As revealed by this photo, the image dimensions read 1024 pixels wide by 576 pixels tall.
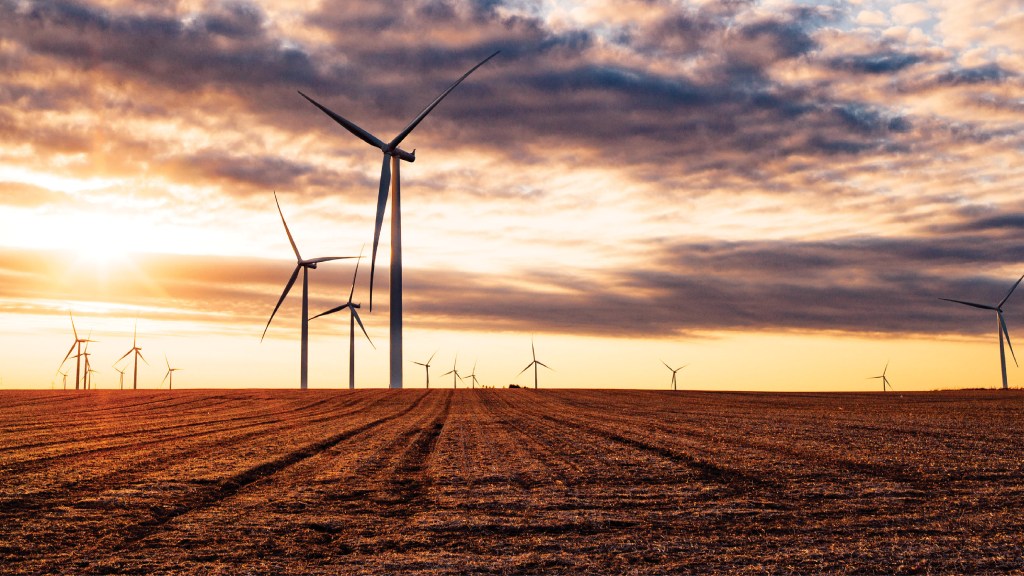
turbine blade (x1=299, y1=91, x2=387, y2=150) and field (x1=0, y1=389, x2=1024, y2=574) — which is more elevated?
turbine blade (x1=299, y1=91, x2=387, y2=150)

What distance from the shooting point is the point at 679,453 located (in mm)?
25047

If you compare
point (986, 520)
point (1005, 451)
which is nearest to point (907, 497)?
point (986, 520)

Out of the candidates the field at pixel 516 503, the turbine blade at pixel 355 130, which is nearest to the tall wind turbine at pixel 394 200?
the turbine blade at pixel 355 130

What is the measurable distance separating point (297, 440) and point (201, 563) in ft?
61.1

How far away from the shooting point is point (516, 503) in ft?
55.5

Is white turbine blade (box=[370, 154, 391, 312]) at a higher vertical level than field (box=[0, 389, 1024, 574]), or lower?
higher

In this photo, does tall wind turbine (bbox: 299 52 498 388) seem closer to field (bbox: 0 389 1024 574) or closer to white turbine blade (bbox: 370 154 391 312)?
white turbine blade (bbox: 370 154 391 312)

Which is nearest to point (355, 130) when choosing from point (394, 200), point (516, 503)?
point (394, 200)

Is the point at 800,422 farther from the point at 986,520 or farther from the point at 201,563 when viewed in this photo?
the point at 201,563

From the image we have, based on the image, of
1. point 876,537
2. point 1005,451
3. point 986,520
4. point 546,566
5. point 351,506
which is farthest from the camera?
point 1005,451

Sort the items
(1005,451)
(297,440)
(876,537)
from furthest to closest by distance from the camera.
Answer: (297,440)
(1005,451)
(876,537)

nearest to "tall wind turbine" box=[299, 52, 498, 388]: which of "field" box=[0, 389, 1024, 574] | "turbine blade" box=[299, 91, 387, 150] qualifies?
"turbine blade" box=[299, 91, 387, 150]

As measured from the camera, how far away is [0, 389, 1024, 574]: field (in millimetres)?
12453

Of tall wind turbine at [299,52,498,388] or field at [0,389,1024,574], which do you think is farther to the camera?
tall wind turbine at [299,52,498,388]
